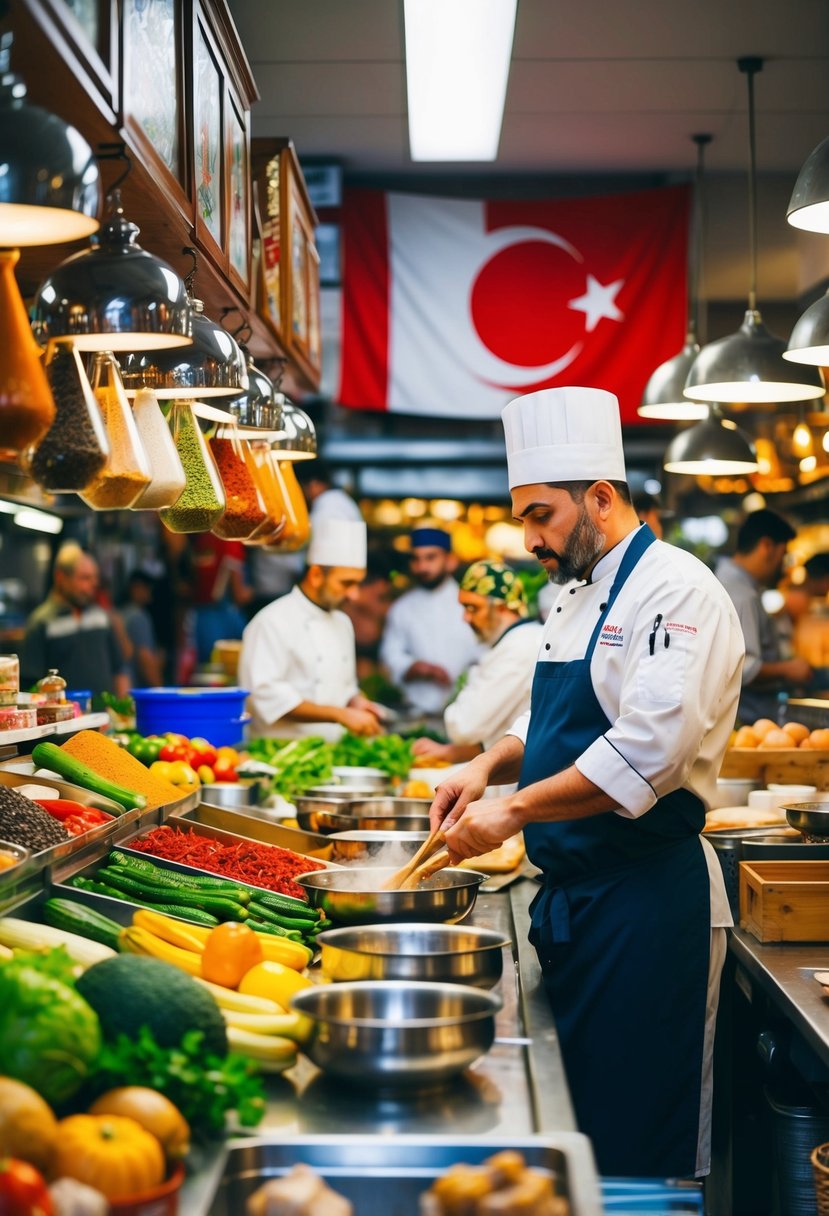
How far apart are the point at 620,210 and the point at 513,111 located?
968mm

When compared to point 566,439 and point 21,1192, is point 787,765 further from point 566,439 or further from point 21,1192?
point 21,1192

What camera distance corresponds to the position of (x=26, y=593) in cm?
1148

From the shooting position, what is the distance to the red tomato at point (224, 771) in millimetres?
4844

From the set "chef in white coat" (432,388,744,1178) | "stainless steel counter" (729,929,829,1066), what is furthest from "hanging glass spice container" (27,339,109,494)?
"stainless steel counter" (729,929,829,1066)

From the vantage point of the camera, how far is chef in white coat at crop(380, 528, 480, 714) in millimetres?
8836

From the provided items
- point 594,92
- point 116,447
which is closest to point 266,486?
point 116,447

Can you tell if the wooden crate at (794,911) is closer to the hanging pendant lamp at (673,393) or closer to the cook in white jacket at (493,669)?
the cook in white jacket at (493,669)

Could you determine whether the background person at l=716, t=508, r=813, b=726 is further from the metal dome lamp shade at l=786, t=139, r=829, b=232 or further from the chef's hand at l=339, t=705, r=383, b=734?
the metal dome lamp shade at l=786, t=139, r=829, b=232

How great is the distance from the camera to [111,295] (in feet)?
7.31

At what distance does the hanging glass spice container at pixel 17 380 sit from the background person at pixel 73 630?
258 inches

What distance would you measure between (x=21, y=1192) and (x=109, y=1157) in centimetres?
18

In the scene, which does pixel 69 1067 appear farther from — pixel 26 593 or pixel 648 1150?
pixel 26 593

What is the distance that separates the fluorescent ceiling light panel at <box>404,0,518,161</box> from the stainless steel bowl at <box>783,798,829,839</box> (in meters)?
2.89

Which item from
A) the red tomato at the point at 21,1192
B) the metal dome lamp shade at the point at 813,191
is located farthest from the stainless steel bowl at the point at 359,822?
the red tomato at the point at 21,1192
